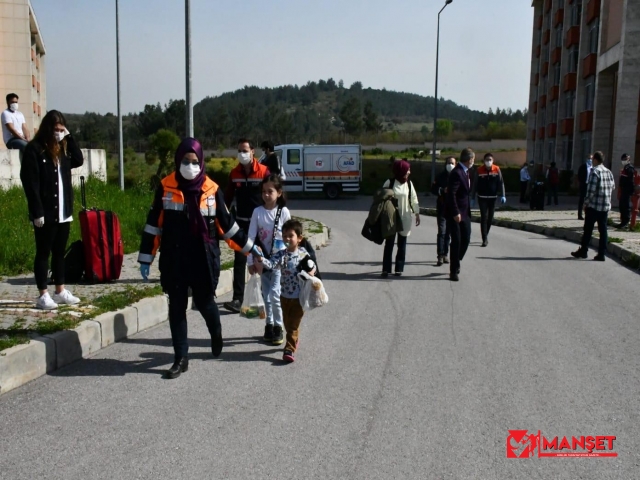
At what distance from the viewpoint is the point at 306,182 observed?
37.0 metres

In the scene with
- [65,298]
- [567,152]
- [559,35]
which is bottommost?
[65,298]

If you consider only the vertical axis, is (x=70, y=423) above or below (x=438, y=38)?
below

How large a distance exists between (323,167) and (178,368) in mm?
31296

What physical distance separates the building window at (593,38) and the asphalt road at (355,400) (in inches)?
1301

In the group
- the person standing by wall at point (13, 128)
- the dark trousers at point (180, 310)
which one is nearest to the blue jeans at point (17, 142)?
the person standing by wall at point (13, 128)

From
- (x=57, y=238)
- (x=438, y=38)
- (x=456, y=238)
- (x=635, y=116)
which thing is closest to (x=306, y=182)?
(x=438, y=38)

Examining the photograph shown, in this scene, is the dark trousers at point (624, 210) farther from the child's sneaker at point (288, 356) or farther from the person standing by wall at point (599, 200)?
the child's sneaker at point (288, 356)

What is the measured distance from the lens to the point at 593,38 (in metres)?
38.5

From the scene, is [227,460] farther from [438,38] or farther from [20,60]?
[20,60]

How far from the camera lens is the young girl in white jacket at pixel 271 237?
6723 millimetres

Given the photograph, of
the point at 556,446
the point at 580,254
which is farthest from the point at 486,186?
the point at 556,446

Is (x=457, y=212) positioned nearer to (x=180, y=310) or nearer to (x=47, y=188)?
(x=180, y=310)

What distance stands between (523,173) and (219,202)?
25262 mm

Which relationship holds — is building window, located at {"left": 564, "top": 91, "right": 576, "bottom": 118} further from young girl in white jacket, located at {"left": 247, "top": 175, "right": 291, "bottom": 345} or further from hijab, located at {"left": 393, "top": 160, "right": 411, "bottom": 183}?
young girl in white jacket, located at {"left": 247, "top": 175, "right": 291, "bottom": 345}
